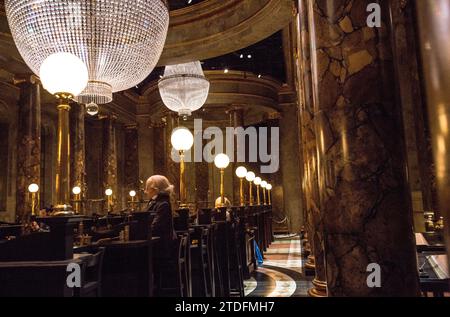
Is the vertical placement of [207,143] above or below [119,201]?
above

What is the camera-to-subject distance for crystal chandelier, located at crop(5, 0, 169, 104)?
4.52 metres

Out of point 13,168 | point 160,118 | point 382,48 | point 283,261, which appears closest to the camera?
point 382,48

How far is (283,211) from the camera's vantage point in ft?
59.9

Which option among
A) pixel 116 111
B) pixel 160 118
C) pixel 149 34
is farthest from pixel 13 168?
pixel 149 34

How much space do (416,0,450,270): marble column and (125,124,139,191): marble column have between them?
18.2 meters

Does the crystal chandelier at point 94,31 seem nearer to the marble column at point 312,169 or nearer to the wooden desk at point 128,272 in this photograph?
the marble column at point 312,169

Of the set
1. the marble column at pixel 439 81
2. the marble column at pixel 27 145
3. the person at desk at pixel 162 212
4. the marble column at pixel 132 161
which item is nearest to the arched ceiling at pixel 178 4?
the marble column at pixel 27 145

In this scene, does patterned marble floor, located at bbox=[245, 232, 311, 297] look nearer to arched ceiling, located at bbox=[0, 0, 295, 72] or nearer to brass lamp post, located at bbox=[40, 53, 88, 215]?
brass lamp post, located at bbox=[40, 53, 88, 215]

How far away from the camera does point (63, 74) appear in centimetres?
307

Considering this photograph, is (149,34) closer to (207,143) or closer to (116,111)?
(116,111)

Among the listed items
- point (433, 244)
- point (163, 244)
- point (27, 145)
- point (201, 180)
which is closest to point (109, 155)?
point (27, 145)

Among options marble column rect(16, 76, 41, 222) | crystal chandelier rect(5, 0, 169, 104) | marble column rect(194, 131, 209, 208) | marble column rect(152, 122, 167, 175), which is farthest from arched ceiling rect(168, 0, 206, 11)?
marble column rect(194, 131, 209, 208)

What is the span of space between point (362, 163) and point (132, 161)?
17272 millimetres

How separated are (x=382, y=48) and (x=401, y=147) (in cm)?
63
